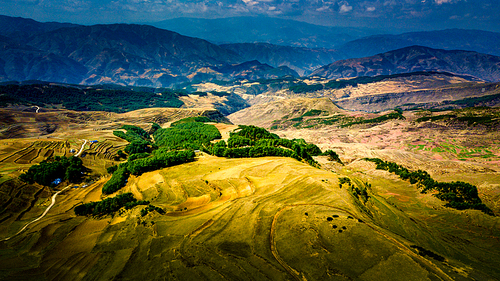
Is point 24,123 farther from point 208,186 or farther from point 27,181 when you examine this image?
point 208,186

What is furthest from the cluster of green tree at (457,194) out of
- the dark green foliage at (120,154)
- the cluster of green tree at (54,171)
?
the dark green foliage at (120,154)

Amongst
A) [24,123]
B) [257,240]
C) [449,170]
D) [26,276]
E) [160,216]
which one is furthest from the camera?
[24,123]

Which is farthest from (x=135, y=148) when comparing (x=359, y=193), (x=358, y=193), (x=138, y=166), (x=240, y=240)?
(x=359, y=193)

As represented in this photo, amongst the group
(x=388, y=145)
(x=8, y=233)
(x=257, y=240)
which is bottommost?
(x=388, y=145)

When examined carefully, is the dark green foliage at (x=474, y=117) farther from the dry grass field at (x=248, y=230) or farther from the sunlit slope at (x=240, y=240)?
the sunlit slope at (x=240, y=240)

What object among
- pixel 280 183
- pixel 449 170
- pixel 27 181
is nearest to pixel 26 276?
pixel 27 181

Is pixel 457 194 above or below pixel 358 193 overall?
below

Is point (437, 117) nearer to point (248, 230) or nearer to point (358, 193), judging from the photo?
point (358, 193)
